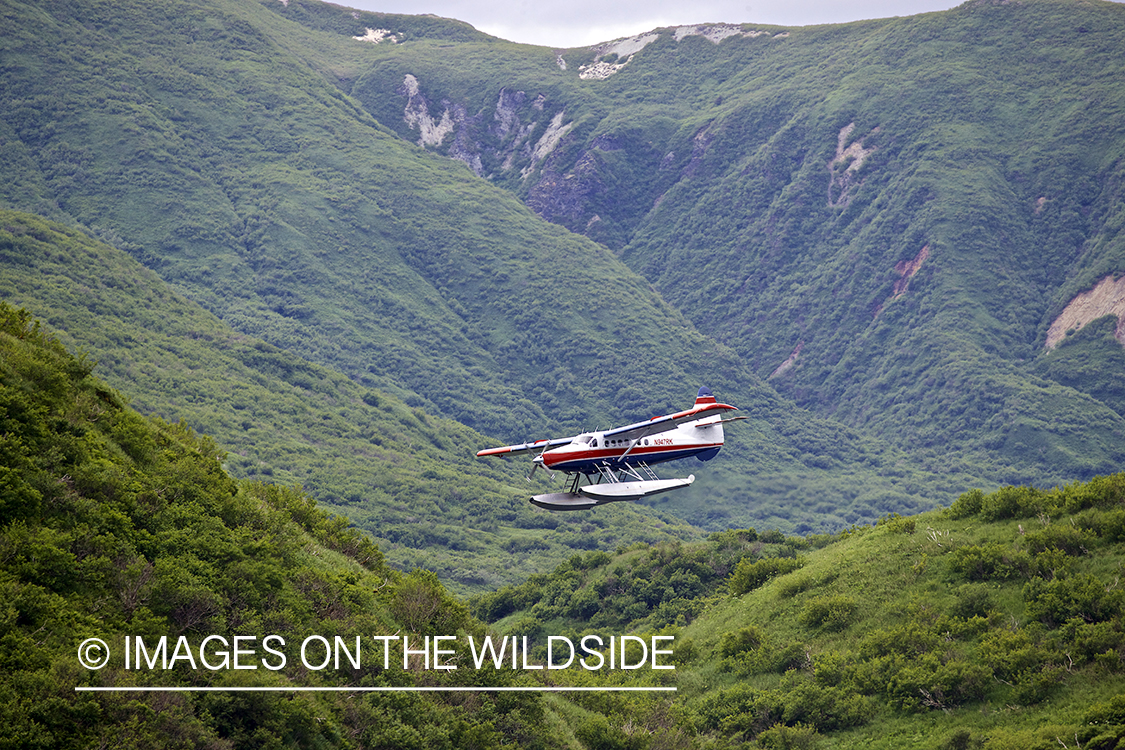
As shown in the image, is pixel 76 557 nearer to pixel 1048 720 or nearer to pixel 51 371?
pixel 51 371

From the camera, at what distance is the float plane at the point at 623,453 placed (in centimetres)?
4788

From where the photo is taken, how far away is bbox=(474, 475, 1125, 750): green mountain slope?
48094 millimetres

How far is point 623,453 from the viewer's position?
50.6 meters

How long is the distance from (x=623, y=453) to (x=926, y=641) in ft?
67.6

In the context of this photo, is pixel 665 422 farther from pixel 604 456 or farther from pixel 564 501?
pixel 564 501

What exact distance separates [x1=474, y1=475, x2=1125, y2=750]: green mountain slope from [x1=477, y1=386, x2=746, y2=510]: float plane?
11060 millimetres

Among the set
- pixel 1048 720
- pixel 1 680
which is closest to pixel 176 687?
pixel 1 680

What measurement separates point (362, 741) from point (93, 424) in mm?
16018

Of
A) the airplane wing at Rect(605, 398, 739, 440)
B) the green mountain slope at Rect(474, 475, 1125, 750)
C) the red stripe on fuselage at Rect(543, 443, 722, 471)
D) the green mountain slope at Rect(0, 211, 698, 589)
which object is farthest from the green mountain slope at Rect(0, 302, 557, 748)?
the green mountain slope at Rect(0, 211, 698, 589)

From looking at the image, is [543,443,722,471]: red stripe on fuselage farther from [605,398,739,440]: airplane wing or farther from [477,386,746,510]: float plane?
[605,398,739,440]: airplane wing

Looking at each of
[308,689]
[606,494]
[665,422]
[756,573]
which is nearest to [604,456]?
[606,494]

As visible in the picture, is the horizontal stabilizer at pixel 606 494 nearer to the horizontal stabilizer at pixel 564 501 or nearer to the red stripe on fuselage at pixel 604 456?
the horizontal stabilizer at pixel 564 501

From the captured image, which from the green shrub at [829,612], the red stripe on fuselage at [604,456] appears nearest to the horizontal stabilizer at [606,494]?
the red stripe on fuselage at [604,456]

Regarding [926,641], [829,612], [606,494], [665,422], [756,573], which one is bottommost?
[756,573]
